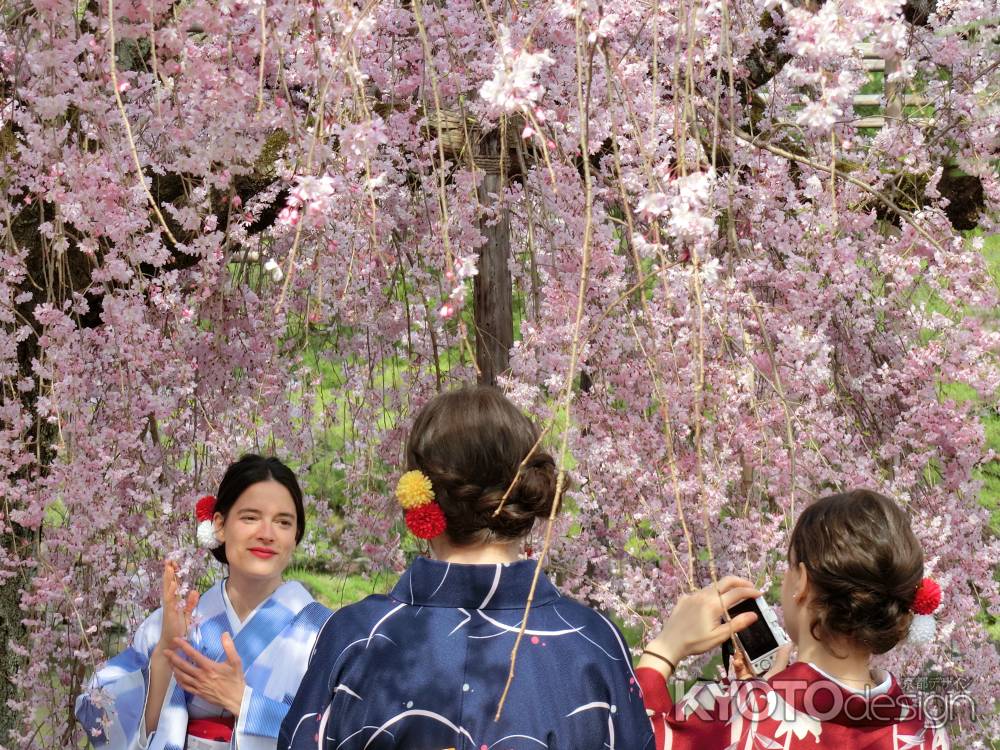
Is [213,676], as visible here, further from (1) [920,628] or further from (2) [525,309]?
(2) [525,309]

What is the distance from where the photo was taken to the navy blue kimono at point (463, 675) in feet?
5.06

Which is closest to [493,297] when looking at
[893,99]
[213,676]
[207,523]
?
[893,99]

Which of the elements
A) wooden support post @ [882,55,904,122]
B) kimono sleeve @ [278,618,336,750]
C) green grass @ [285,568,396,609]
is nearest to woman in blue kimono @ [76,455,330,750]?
kimono sleeve @ [278,618,336,750]

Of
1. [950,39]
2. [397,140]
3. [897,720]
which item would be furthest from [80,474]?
[950,39]

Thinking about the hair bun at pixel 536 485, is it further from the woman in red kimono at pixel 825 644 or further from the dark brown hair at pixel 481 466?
the woman in red kimono at pixel 825 644

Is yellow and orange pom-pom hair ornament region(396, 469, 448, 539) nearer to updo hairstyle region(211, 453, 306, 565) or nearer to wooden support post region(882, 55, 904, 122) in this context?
updo hairstyle region(211, 453, 306, 565)

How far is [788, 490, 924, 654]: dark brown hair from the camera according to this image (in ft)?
5.22

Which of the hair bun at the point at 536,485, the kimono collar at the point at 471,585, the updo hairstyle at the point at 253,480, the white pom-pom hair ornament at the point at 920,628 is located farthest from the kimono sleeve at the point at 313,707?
the white pom-pom hair ornament at the point at 920,628

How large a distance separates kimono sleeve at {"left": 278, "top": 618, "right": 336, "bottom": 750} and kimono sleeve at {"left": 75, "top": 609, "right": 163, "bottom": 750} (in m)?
0.75

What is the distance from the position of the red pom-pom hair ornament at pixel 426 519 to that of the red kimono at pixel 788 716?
1.23 ft

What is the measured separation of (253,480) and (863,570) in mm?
1178

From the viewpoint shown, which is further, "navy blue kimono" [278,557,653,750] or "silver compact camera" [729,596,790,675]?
"silver compact camera" [729,596,790,675]

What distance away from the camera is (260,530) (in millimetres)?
2232

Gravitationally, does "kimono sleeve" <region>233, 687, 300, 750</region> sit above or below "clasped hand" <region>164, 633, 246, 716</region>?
below
